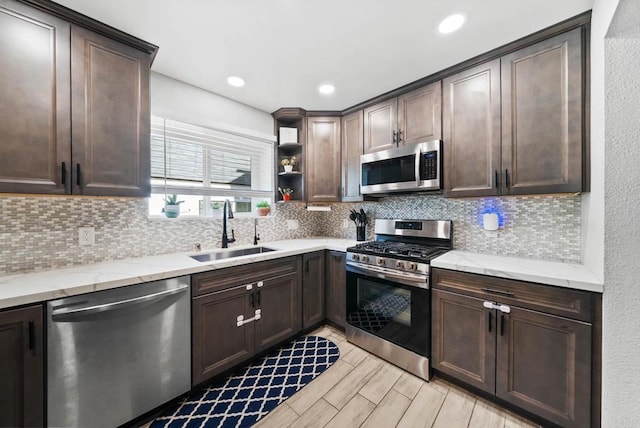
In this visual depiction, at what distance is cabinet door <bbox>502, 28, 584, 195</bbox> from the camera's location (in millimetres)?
1519

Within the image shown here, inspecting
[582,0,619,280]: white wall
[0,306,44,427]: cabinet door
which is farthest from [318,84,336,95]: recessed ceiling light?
[0,306,44,427]: cabinet door

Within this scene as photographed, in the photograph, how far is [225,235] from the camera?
2.38 metres

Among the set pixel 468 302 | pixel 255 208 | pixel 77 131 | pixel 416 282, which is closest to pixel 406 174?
pixel 416 282

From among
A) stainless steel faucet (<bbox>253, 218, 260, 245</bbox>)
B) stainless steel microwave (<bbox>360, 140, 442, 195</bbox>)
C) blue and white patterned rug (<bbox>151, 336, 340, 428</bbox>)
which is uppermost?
stainless steel microwave (<bbox>360, 140, 442, 195</bbox>)

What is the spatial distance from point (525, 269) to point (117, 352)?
8.25ft

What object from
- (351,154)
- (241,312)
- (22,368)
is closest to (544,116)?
(351,154)

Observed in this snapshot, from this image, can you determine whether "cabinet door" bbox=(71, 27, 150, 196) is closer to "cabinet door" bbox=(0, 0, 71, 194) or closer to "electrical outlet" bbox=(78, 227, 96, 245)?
"cabinet door" bbox=(0, 0, 71, 194)

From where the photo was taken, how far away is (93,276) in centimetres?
140

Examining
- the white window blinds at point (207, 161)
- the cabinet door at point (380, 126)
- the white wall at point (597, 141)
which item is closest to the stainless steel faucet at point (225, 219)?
the white window blinds at point (207, 161)

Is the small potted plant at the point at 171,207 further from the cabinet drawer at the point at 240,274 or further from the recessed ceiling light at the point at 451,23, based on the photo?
the recessed ceiling light at the point at 451,23

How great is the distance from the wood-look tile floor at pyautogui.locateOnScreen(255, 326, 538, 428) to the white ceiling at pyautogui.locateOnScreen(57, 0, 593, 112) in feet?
8.13

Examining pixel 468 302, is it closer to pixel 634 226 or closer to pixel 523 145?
pixel 634 226

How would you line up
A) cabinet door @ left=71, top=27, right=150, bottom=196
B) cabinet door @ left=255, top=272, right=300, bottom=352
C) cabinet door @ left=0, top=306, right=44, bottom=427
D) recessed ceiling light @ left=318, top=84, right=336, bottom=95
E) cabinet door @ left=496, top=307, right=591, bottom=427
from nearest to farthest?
cabinet door @ left=0, top=306, right=44, bottom=427
cabinet door @ left=496, top=307, right=591, bottom=427
cabinet door @ left=71, top=27, right=150, bottom=196
cabinet door @ left=255, top=272, right=300, bottom=352
recessed ceiling light @ left=318, top=84, right=336, bottom=95

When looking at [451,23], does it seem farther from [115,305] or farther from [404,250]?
[115,305]
